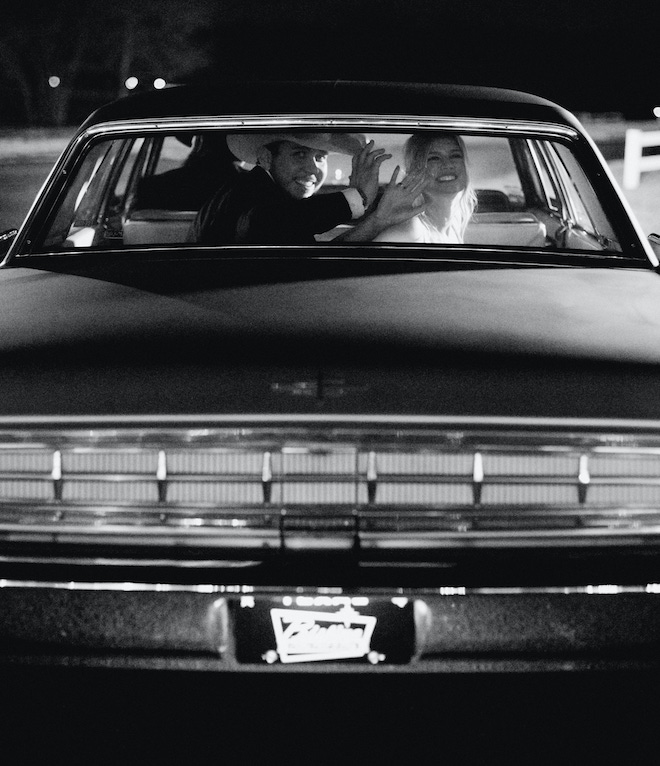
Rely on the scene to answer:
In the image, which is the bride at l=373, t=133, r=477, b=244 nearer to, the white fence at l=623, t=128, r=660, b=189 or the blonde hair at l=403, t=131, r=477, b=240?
the blonde hair at l=403, t=131, r=477, b=240

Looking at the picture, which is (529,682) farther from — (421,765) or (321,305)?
(321,305)

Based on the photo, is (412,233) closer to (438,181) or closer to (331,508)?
(438,181)

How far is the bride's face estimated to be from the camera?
362 cm

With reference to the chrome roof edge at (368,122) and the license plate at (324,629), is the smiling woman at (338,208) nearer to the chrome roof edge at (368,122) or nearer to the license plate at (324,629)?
the chrome roof edge at (368,122)

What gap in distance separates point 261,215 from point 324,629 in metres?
1.65

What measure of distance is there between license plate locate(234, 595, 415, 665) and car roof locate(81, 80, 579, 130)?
1.67 meters

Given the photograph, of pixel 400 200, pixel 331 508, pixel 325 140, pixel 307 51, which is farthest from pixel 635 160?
pixel 307 51

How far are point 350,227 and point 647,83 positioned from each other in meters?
75.3

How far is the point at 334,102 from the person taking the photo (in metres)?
3.43

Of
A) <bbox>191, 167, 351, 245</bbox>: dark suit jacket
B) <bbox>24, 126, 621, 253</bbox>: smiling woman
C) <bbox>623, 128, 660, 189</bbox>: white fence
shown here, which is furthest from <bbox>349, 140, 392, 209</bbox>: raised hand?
<bbox>623, 128, 660, 189</bbox>: white fence

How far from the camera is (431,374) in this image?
7.42 ft

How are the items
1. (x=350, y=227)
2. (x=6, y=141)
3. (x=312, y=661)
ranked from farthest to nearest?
(x=6, y=141) < (x=350, y=227) < (x=312, y=661)

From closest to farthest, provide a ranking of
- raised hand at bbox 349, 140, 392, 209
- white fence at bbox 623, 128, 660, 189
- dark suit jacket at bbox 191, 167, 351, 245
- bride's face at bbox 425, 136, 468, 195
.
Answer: dark suit jacket at bbox 191, 167, 351, 245 → bride's face at bbox 425, 136, 468, 195 → raised hand at bbox 349, 140, 392, 209 → white fence at bbox 623, 128, 660, 189

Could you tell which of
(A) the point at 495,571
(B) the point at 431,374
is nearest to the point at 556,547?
(A) the point at 495,571
